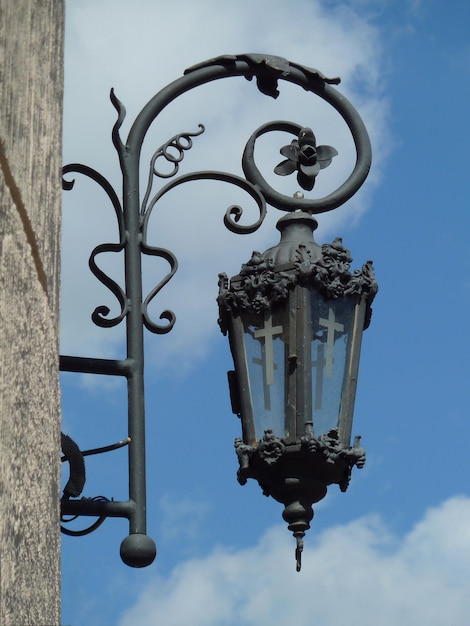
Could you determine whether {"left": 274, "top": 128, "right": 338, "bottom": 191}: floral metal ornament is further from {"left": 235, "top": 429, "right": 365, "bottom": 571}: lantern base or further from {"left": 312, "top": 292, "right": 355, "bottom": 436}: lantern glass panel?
{"left": 235, "top": 429, "right": 365, "bottom": 571}: lantern base

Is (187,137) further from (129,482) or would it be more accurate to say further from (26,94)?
(26,94)

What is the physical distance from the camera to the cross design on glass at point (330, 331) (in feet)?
17.4

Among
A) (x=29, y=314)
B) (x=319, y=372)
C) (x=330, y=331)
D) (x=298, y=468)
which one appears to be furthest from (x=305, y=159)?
(x=29, y=314)

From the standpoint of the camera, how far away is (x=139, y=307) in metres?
5.46

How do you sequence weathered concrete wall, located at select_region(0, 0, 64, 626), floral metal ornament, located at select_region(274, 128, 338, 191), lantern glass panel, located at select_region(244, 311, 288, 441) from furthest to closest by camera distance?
floral metal ornament, located at select_region(274, 128, 338, 191) → lantern glass panel, located at select_region(244, 311, 288, 441) → weathered concrete wall, located at select_region(0, 0, 64, 626)

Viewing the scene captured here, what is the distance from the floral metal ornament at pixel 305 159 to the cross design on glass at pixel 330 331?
36.3 inches

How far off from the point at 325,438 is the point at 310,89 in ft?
5.81

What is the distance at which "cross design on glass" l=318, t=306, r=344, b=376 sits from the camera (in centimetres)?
531

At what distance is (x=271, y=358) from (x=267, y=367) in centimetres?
3

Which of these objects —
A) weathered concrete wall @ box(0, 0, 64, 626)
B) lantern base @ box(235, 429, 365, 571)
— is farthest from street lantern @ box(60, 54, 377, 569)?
weathered concrete wall @ box(0, 0, 64, 626)

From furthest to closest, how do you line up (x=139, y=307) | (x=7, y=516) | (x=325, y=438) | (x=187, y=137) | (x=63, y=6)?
(x=187, y=137)
(x=139, y=307)
(x=325, y=438)
(x=63, y=6)
(x=7, y=516)

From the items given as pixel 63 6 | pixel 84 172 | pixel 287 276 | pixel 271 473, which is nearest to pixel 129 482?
pixel 271 473

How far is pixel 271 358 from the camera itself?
526 centimetres

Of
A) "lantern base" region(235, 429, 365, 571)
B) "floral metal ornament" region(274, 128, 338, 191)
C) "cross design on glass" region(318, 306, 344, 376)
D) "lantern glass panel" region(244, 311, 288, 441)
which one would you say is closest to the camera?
"lantern base" region(235, 429, 365, 571)
